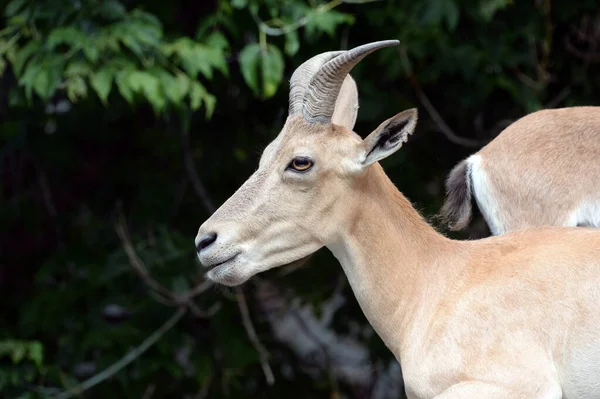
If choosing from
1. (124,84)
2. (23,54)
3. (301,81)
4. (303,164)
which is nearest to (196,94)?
(124,84)

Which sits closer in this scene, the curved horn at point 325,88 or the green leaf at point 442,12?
the curved horn at point 325,88

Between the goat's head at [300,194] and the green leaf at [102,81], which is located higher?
the goat's head at [300,194]

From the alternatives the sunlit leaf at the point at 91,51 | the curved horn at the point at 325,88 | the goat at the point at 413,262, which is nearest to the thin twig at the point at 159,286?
the sunlit leaf at the point at 91,51

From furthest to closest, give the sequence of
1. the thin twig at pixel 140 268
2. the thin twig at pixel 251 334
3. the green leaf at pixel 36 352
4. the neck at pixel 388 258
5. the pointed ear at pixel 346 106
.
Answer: the thin twig at pixel 251 334 → the thin twig at pixel 140 268 → the green leaf at pixel 36 352 → the pointed ear at pixel 346 106 → the neck at pixel 388 258

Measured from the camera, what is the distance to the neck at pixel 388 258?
14.9 ft

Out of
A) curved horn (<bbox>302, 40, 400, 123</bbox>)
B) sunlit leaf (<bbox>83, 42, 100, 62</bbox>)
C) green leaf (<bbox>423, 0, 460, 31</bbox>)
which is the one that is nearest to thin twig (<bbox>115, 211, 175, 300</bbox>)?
sunlit leaf (<bbox>83, 42, 100, 62</bbox>)

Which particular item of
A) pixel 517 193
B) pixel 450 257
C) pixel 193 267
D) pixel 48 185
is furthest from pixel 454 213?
pixel 48 185

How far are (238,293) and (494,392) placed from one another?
4.56 metres

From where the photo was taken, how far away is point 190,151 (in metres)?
8.88

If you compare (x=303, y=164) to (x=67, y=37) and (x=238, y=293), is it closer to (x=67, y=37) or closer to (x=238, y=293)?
(x=67, y=37)

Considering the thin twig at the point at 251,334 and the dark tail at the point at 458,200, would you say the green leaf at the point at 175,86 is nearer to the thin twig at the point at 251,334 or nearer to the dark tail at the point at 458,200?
the dark tail at the point at 458,200

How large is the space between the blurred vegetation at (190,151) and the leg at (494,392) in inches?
124

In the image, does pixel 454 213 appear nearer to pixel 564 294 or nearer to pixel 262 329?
pixel 564 294

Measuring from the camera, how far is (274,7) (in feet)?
23.3
